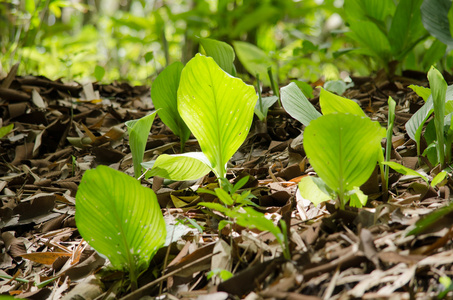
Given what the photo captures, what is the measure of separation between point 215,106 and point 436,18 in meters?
1.18

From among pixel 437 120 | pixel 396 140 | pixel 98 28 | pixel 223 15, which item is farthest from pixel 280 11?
pixel 98 28

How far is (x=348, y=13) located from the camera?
1901 millimetres

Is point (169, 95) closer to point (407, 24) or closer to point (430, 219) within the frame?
point (430, 219)

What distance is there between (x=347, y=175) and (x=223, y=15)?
A: 102 inches

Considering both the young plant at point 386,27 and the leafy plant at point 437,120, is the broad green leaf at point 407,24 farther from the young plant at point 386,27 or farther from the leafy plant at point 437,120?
the leafy plant at point 437,120

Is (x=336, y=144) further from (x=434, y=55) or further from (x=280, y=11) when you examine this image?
(x=280, y=11)

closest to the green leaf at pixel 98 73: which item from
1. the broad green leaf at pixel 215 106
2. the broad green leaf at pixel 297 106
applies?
the broad green leaf at pixel 215 106

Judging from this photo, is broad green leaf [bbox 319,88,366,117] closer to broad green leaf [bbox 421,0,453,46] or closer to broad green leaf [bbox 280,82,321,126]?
broad green leaf [bbox 280,82,321,126]

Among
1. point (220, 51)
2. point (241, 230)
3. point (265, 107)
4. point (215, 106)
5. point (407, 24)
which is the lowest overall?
point (241, 230)

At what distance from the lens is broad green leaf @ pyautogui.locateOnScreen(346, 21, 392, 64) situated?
1778mm

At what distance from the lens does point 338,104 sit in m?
0.98

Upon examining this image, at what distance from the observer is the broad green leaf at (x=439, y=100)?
2.89ft

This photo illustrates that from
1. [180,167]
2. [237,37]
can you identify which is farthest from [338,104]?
[237,37]

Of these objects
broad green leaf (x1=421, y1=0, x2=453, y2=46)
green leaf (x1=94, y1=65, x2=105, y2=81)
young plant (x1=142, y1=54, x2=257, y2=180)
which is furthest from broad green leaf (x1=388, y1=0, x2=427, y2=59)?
green leaf (x1=94, y1=65, x2=105, y2=81)
